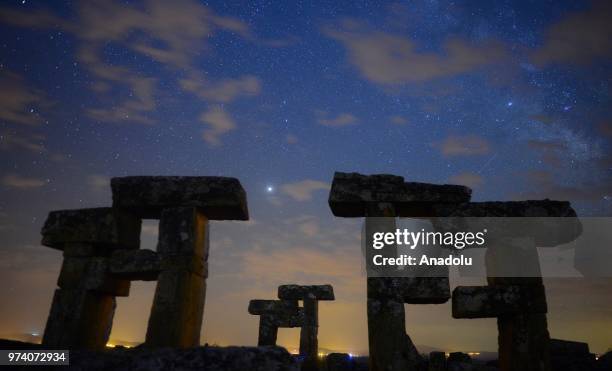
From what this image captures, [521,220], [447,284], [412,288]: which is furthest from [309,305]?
[521,220]

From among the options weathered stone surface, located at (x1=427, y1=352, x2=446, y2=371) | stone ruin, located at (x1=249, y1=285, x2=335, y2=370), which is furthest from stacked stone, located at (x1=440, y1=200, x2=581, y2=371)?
stone ruin, located at (x1=249, y1=285, x2=335, y2=370)

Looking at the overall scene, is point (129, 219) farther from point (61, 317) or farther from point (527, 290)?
point (527, 290)

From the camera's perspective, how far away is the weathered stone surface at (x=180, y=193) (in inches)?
249

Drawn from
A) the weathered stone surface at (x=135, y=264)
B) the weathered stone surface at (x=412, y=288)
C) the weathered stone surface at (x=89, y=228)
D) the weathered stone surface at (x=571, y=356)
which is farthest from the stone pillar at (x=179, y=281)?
the weathered stone surface at (x=571, y=356)

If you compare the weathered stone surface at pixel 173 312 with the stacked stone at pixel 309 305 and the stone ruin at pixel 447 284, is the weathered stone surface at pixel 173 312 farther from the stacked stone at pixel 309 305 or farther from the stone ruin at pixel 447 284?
the stacked stone at pixel 309 305

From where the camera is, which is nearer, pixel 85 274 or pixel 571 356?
pixel 85 274

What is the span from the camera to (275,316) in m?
16.2

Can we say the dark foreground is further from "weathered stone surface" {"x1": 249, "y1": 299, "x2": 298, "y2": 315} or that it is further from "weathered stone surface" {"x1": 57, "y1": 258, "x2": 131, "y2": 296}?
"weathered stone surface" {"x1": 249, "y1": 299, "x2": 298, "y2": 315}

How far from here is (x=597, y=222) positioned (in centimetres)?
719

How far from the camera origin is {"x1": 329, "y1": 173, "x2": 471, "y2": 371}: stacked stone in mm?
5961

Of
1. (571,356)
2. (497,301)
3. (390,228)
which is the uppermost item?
(390,228)

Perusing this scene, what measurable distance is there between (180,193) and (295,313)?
11055mm

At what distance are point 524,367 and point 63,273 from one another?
731cm

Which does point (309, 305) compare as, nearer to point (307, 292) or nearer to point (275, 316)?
point (307, 292)
